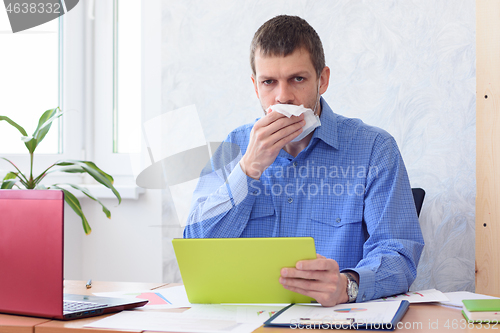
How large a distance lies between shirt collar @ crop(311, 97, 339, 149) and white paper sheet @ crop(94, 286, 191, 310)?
554mm

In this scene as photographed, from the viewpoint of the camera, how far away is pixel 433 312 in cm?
83

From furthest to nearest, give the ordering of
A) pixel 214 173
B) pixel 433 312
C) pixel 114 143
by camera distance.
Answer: pixel 114 143, pixel 214 173, pixel 433 312

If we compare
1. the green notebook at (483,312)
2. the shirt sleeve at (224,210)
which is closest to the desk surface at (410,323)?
the green notebook at (483,312)

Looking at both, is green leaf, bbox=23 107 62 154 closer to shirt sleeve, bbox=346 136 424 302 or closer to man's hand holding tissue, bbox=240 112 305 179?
man's hand holding tissue, bbox=240 112 305 179

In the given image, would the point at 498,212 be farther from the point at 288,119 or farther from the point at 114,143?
the point at 114,143

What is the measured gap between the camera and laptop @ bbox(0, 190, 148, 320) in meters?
0.77

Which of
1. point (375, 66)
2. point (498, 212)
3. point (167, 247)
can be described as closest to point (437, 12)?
point (375, 66)

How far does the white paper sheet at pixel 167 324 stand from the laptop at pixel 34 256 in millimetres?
62

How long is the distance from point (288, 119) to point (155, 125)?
3.43 feet

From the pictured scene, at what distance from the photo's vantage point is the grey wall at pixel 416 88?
5.82 feet

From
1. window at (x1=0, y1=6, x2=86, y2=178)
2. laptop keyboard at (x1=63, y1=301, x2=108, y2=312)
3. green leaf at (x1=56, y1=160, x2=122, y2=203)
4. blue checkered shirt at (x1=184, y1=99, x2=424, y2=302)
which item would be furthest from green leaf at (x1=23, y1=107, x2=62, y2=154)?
laptop keyboard at (x1=63, y1=301, x2=108, y2=312)

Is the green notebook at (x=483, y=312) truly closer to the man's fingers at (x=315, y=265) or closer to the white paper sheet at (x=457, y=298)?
the white paper sheet at (x=457, y=298)

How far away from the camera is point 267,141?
4.01 feet

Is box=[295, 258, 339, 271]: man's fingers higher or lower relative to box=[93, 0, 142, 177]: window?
lower
